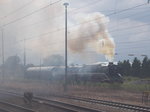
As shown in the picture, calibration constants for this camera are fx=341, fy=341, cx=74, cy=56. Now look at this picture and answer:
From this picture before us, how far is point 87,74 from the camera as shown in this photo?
44.4m

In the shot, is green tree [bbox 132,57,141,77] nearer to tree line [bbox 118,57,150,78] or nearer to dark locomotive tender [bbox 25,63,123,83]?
tree line [bbox 118,57,150,78]

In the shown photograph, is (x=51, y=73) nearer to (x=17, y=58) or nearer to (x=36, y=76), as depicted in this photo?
(x=36, y=76)

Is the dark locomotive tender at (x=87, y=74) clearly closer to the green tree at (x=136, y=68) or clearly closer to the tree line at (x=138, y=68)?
the tree line at (x=138, y=68)

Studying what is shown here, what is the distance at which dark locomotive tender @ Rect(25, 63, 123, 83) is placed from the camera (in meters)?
42.0

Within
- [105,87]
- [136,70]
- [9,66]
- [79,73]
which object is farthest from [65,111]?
[9,66]

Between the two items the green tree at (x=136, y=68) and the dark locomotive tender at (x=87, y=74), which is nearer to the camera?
the dark locomotive tender at (x=87, y=74)

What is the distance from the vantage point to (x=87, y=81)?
147ft

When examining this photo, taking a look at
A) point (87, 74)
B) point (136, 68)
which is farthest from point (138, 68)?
point (87, 74)

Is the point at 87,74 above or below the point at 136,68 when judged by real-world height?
below

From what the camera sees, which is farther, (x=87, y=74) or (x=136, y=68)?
(x=136, y=68)

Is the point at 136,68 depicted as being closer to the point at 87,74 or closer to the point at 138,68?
the point at 138,68

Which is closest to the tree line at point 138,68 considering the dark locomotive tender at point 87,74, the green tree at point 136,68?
the green tree at point 136,68

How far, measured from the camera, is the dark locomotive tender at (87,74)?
42003mm

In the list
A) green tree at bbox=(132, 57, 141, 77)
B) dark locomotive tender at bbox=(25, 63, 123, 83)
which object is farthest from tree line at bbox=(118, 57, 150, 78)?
dark locomotive tender at bbox=(25, 63, 123, 83)
